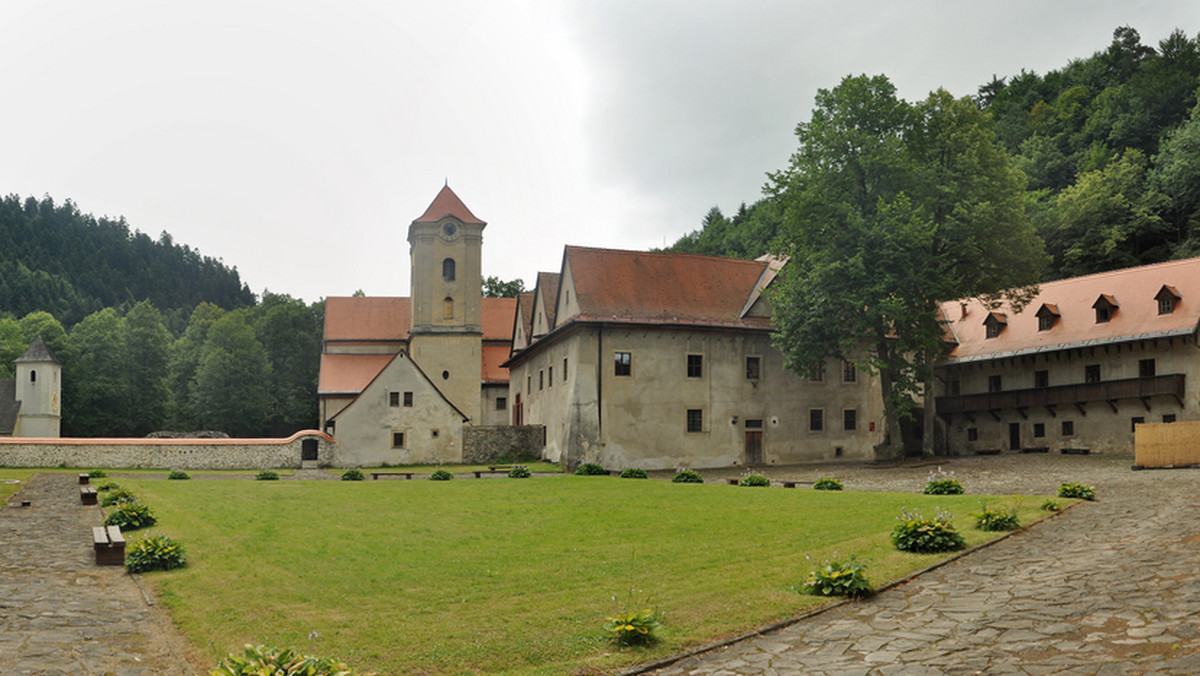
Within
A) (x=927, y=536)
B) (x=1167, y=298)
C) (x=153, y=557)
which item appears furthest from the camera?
(x=1167, y=298)

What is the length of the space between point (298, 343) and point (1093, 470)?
74747mm

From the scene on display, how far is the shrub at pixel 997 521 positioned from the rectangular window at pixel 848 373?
30.3m

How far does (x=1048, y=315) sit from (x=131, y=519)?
43168mm

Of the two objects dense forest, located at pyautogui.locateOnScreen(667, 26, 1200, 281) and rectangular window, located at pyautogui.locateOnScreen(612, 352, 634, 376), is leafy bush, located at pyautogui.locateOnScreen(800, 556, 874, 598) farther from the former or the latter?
dense forest, located at pyautogui.locateOnScreen(667, 26, 1200, 281)

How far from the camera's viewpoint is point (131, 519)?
1928 centimetres

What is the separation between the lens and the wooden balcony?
39781 mm

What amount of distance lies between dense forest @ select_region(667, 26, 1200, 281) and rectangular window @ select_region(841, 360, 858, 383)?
7.89 m

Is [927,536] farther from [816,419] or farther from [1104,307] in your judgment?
[1104,307]

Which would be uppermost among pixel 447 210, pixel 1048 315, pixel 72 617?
pixel 447 210

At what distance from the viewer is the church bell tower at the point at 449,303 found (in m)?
60.8

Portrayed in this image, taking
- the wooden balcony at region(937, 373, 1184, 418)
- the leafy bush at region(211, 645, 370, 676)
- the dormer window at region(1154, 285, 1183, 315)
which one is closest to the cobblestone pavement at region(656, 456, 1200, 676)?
the leafy bush at region(211, 645, 370, 676)

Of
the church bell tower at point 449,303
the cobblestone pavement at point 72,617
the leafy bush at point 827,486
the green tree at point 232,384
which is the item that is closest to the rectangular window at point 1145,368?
the leafy bush at point 827,486

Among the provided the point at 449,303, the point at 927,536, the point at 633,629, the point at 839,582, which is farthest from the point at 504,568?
the point at 449,303

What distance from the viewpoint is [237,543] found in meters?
16.8
